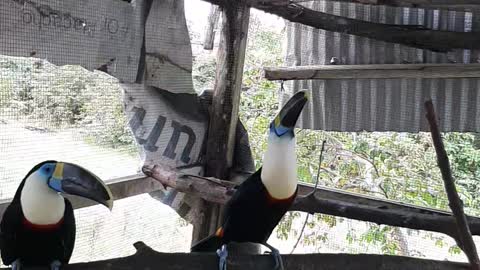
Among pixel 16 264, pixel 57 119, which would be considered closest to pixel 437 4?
pixel 57 119

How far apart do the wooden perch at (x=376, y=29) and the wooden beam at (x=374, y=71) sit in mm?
89

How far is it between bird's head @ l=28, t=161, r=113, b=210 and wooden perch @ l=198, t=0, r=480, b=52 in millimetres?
1186

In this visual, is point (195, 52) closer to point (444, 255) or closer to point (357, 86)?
point (357, 86)

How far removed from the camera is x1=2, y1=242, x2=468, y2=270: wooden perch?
1.12 meters

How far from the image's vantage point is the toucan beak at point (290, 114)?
1.50m

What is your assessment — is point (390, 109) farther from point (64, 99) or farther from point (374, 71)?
point (64, 99)

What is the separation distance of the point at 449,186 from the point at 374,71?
1313mm

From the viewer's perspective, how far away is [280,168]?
1605 mm

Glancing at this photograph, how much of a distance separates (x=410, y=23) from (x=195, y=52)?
968 mm

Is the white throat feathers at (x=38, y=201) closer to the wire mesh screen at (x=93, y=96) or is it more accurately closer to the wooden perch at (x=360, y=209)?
the wire mesh screen at (x=93, y=96)

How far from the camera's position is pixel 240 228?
1668 mm

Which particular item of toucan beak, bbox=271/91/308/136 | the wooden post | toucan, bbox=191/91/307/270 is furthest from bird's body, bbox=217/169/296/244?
the wooden post

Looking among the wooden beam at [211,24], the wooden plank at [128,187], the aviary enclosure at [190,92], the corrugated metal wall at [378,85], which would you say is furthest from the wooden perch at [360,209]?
the wooden beam at [211,24]

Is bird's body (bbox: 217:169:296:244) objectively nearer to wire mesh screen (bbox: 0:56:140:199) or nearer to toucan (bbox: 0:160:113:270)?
toucan (bbox: 0:160:113:270)
